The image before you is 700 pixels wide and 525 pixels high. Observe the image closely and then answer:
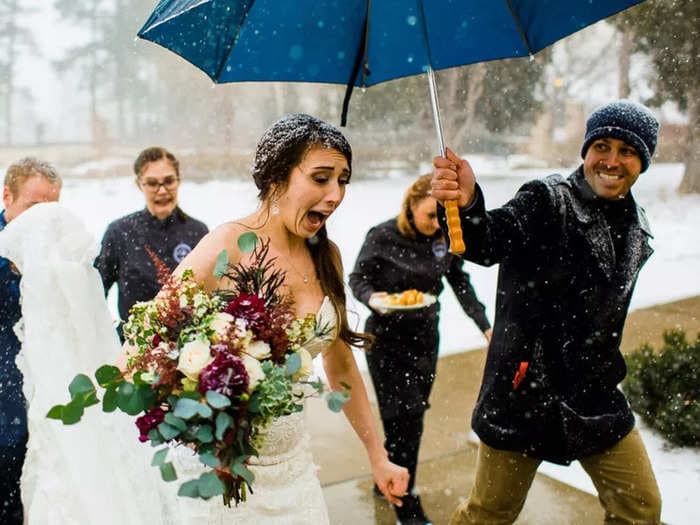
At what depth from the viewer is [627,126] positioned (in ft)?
9.33

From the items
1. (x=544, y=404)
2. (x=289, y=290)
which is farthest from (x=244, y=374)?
(x=544, y=404)

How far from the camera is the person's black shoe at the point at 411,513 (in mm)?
4160

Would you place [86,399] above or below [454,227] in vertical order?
below

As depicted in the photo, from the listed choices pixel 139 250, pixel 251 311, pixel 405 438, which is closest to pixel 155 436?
pixel 251 311

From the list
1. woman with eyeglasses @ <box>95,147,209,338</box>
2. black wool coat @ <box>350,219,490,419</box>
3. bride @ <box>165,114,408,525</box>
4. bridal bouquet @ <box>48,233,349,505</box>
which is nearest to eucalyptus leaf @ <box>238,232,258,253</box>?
bridal bouquet @ <box>48,233,349,505</box>

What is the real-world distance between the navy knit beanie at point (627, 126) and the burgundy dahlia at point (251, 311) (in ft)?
5.22

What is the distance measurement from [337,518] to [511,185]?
812 centimetres

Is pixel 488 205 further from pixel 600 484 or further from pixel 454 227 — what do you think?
pixel 454 227

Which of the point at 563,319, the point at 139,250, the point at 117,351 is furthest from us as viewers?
the point at 139,250

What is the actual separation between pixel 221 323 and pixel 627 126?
1.78 m

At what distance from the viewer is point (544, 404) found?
2834 millimetres

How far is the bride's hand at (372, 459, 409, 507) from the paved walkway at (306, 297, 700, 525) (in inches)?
73.8

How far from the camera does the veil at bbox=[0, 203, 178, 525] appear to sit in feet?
10.3

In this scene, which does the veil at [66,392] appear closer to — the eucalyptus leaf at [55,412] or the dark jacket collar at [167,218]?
the dark jacket collar at [167,218]
